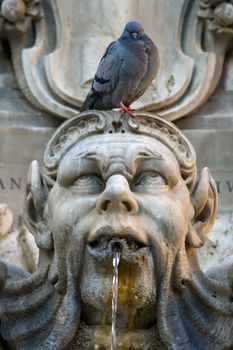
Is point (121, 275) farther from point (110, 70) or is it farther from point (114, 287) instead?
point (110, 70)

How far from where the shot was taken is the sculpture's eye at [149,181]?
5781 mm

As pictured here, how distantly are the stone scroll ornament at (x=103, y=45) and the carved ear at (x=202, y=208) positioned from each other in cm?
234

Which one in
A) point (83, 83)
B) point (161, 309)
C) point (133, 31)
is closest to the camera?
point (161, 309)

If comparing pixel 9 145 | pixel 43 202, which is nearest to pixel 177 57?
pixel 9 145

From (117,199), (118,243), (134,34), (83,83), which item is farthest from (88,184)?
(83,83)

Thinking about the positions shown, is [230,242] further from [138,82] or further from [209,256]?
[138,82]

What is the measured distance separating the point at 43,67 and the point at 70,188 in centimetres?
282

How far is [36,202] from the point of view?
6043 mm

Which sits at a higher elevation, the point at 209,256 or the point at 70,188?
the point at 70,188

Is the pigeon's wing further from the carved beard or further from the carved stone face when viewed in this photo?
the carved beard

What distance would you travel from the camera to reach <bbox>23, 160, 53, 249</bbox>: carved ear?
602cm

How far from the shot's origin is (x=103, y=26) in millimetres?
8547

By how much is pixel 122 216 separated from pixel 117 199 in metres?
0.07

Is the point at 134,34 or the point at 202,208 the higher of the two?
the point at 134,34
